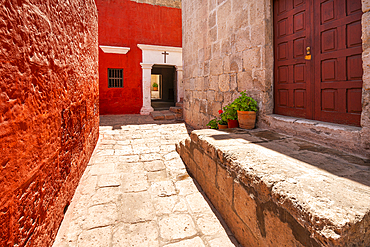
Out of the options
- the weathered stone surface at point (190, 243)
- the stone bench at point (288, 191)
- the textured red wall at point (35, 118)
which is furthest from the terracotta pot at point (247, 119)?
the textured red wall at point (35, 118)

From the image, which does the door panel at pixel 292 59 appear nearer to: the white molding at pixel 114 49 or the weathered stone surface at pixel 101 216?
the weathered stone surface at pixel 101 216

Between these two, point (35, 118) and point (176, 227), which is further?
point (176, 227)

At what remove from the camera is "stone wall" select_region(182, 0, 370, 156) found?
2.14 meters

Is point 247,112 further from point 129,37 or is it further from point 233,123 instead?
point 129,37

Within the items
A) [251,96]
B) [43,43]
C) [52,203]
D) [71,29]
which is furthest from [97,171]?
[251,96]

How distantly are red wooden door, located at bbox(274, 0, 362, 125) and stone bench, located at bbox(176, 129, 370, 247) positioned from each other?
599 mm

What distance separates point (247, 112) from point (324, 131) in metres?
1.12

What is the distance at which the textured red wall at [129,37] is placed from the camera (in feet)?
29.7

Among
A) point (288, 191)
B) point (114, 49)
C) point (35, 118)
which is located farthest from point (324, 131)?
point (114, 49)

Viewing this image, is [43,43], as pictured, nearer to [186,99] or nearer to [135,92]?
[186,99]

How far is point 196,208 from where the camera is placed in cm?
217

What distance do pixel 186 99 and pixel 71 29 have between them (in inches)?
185

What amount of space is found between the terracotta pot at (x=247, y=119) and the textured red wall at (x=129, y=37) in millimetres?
7015

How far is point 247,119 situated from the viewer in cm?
334
